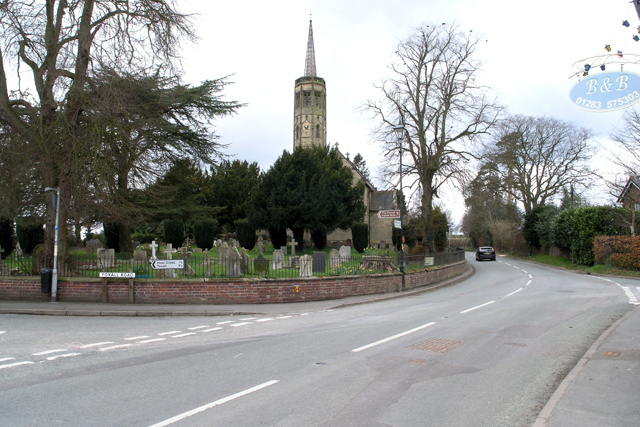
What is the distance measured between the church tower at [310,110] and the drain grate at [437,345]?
51592 millimetres

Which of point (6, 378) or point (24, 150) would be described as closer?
point (6, 378)

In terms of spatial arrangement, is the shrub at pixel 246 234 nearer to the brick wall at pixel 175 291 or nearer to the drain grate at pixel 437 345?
the brick wall at pixel 175 291

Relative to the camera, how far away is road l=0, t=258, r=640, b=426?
14.8 feet

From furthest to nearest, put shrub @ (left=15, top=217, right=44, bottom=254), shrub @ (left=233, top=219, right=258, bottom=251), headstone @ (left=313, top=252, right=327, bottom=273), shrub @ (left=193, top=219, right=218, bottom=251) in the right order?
shrub @ (left=233, top=219, right=258, bottom=251), shrub @ (left=193, top=219, right=218, bottom=251), shrub @ (left=15, top=217, right=44, bottom=254), headstone @ (left=313, top=252, right=327, bottom=273)

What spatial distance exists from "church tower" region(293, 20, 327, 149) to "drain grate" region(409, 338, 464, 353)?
2031 inches

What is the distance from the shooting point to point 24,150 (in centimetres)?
1344

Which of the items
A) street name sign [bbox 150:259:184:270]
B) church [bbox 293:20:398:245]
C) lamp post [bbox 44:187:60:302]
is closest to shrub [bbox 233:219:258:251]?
church [bbox 293:20:398:245]

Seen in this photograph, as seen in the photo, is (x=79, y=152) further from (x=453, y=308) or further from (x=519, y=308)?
(x=519, y=308)

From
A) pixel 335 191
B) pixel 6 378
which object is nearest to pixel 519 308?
pixel 6 378

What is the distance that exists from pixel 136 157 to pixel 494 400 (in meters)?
14.8

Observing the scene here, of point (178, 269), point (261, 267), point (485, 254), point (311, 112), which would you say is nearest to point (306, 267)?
point (261, 267)

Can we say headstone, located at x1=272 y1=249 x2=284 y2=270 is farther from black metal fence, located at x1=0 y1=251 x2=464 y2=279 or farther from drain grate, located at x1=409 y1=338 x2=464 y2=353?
drain grate, located at x1=409 y1=338 x2=464 y2=353

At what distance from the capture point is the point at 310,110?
58969 mm

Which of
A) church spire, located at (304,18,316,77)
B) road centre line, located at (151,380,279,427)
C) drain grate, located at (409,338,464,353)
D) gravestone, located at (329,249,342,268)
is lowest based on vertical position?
drain grate, located at (409,338,464,353)
